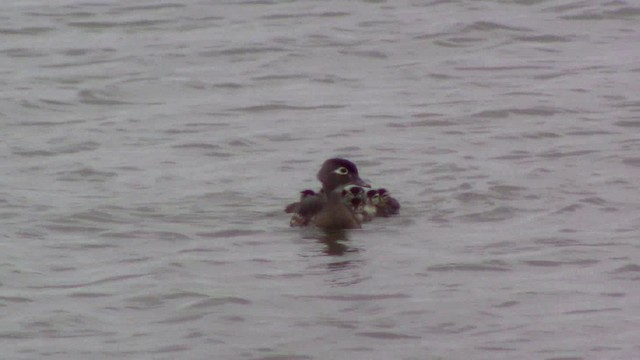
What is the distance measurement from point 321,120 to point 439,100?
1244 mm

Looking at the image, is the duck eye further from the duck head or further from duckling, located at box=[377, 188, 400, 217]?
duckling, located at box=[377, 188, 400, 217]

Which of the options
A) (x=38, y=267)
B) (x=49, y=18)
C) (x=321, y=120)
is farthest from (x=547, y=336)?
(x=49, y=18)

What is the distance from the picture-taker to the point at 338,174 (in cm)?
1230

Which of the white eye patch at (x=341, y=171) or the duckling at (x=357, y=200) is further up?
the white eye patch at (x=341, y=171)

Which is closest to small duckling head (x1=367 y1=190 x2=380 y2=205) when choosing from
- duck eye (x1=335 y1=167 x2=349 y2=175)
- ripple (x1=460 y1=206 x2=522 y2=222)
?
duck eye (x1=335 y1=167 x2=349 y2=175)

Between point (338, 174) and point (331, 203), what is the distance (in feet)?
0.74

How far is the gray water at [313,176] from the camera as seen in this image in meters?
9.06

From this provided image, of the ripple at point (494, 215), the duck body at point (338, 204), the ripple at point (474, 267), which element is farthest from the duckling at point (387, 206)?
the ripple at point (474, 267)

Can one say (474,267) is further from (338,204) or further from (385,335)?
(338,204)

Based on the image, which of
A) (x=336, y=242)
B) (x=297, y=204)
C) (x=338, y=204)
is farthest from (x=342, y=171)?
(x=336, y=242)

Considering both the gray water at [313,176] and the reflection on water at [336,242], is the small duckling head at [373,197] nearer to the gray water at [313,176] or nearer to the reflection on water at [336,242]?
the gray water at [313,176]

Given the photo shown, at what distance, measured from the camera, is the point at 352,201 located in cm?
1260

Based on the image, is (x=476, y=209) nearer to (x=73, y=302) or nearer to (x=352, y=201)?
(x=352, y=201)

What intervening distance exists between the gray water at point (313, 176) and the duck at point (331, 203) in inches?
7.0
